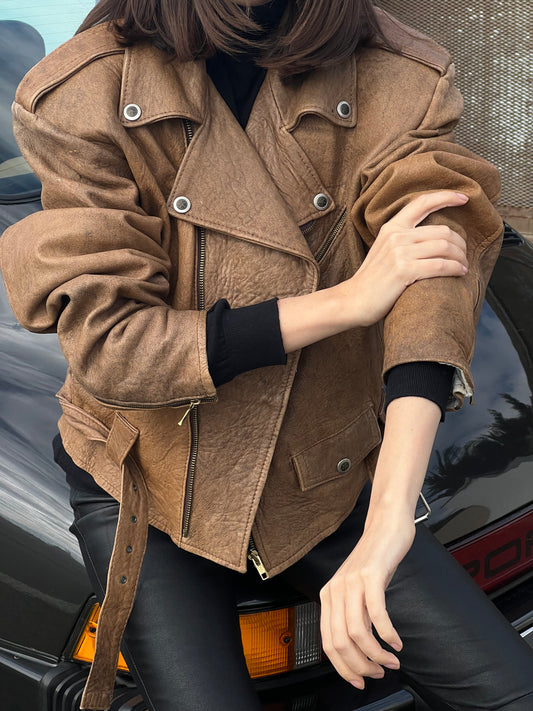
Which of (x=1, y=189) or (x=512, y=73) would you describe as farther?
(x=512, y=73)

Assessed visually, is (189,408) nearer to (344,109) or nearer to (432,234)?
(432,234)

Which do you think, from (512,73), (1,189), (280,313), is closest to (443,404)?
(280,313)

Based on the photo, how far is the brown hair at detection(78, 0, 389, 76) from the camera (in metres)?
1.42

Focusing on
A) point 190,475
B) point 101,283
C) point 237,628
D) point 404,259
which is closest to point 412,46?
point 404,259

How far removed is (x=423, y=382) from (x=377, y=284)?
181 mm

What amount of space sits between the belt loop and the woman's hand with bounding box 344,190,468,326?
0.49m

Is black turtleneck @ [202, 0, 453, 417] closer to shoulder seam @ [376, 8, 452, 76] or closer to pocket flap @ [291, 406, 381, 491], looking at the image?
pocket flap @ [291, 406, 381, 491]

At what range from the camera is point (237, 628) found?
155 centimetres

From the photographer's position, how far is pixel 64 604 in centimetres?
171

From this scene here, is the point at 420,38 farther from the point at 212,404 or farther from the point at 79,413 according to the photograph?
the point at 79,413

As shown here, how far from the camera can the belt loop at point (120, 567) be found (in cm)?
149

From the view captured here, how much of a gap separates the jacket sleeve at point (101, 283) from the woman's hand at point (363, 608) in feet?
1.24

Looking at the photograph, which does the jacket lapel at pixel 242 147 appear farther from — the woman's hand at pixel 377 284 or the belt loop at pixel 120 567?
the belt loop at pixel 120 567

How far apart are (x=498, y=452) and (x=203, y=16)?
1.24m
